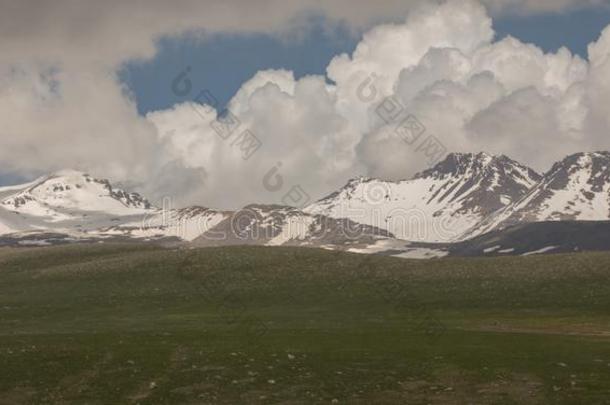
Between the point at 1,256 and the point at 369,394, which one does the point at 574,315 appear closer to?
the point at 369,394

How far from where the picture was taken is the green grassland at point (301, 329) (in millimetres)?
39844

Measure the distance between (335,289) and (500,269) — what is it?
2159 centimetres

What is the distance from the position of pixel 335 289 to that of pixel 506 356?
4630 cm

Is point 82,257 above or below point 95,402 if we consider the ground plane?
above

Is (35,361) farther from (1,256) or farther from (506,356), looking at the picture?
(1,256)

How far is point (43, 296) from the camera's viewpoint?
303 ft

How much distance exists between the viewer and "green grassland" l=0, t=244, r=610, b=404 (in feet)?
131

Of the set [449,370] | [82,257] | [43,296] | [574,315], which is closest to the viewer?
[449,370]

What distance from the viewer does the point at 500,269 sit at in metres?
102

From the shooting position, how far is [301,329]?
62594 millimetres

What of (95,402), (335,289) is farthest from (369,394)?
(335,289)

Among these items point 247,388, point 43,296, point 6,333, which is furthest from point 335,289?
point 247,388

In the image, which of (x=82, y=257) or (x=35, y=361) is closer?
(x=35, y=361)

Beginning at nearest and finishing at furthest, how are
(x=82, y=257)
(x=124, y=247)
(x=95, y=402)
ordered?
1. (x=95, y=402)
2. (x=82, y=257)
3. (x=124, y=247)
